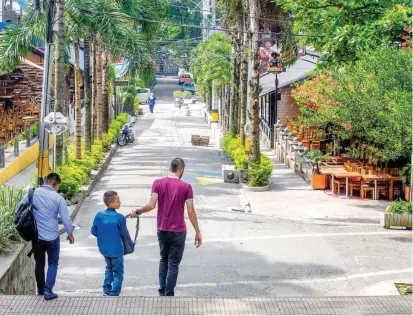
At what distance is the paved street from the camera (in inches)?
496

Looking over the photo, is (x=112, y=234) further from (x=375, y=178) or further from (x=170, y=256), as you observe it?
(x=375, y=178)

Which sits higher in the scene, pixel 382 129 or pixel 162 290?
pixel 382 129

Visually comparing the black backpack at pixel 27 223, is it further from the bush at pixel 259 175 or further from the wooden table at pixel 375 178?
the bush at pixel 259 175

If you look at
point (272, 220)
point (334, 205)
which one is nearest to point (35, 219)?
point (272, 220)

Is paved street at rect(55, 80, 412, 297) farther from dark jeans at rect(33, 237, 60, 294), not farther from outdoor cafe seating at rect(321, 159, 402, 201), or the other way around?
dark jeans at rect(33, 237, 60, 294)

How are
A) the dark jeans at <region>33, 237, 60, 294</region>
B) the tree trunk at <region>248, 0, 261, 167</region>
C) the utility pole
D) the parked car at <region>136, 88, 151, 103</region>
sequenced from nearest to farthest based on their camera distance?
the dark jeans at <region>33, 237, 60, 294</region> < the utility pole < the tree trunk at <region>248, 0, 261, 167</region> < the parked car at <region>136, 88, 151, 103</region>

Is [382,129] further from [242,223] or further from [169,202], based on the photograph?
[169,202]

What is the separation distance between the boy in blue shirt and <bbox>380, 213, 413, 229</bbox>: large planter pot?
10.1 meters

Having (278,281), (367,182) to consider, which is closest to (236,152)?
(367,182)

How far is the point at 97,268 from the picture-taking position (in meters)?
13.6

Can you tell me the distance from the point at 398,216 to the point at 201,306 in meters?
10.5

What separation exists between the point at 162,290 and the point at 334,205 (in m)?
12.5

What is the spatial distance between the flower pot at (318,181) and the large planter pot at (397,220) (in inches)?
248

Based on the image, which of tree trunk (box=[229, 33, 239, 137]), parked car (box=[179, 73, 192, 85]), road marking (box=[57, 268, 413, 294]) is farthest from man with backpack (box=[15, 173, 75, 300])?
parked car (box=[179, 73, 192, 85])
